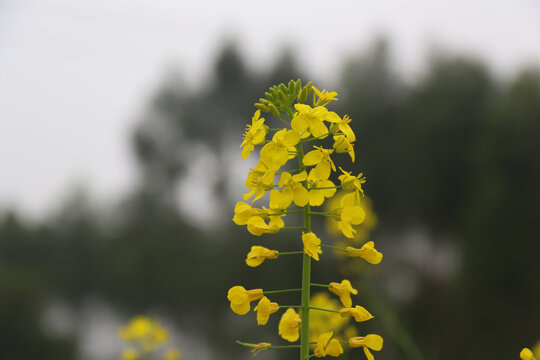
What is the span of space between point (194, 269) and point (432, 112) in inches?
548

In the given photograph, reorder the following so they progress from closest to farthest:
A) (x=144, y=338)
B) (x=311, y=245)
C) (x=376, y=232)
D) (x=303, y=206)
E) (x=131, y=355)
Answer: (x=311, y=245) → (x=303, y=206) → (x=131, y=355) → (x=144, y=338) → (x=376, y=232)

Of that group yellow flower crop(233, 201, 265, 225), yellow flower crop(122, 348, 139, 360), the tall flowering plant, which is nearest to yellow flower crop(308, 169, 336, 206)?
the tall flowering plant

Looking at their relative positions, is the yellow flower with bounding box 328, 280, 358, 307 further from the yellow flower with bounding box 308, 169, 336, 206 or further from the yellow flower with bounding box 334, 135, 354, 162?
the yellow flower with bounding box 334, 135, 354, 162

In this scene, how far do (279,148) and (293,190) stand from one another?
0.18 meters

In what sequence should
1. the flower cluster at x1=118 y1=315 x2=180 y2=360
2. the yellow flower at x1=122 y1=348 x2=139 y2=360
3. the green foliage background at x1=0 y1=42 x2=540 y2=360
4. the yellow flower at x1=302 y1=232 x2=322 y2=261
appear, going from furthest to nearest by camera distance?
the green foliage background at x1=0 y1=42 x2=540 y2=360, the flower cluster at x1=118 y1=315 x2=180 y2=360, the yellow flower at x1=122 y1=348 x2=139 y2=360, the yellow flower at x1=302 y1=232 x2=322 y2=261

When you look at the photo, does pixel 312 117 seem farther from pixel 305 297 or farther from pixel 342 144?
pixel 305 297

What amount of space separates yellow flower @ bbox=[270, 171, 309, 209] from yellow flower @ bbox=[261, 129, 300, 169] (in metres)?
0.07

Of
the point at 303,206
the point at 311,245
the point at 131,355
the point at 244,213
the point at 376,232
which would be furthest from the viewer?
the point at 376,232

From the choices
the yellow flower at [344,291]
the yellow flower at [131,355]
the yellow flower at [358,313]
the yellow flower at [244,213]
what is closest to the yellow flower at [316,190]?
the yellow flower at [244,213]

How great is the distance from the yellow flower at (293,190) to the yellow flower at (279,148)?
0.24 ft

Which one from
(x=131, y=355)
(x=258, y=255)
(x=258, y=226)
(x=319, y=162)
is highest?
(x=319, y=162)

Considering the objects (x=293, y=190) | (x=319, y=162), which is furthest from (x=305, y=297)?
(x=319, y=162)

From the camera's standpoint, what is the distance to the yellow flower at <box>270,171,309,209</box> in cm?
209

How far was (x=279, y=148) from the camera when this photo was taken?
215cm
